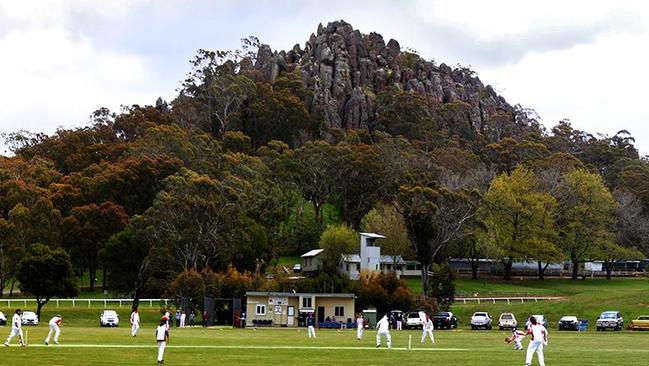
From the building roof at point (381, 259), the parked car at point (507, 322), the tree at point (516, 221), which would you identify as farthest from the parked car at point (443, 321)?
the tree at point (516, 221)

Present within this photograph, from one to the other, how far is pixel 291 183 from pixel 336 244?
17359 millimetres

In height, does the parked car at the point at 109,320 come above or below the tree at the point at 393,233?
below

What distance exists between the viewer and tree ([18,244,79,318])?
253 ft

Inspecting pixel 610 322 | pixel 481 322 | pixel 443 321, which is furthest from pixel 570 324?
pixel 443 321

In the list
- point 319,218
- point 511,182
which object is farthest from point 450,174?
point 319,218

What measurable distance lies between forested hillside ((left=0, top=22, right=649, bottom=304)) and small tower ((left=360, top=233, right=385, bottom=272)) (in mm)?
4298

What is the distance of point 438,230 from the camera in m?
96.6

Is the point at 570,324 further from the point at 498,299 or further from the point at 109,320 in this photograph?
the point at 109,320

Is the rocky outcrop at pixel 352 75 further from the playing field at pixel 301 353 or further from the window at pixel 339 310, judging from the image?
the playing field at pixel 301 353

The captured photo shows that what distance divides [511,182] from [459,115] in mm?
61700

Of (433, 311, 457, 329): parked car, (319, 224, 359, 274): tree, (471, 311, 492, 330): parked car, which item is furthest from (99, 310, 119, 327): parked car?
(319, 224, 359, 274): tree

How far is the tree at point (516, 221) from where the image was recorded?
103 metres

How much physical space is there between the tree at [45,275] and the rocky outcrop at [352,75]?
273 feet

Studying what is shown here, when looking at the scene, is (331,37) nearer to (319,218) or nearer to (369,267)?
(319,218)
